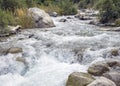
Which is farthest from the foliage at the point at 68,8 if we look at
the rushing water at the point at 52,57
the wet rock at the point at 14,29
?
the rushing water at the point at 52,57

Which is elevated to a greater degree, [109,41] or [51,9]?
[109,41]

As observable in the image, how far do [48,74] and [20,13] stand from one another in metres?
10.2

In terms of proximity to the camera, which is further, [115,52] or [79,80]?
[115,52]

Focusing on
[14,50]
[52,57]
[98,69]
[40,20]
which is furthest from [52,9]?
[98,69]

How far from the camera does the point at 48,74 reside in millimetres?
9031

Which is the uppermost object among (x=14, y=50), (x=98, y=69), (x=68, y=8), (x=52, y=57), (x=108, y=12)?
(x=98, y=69)

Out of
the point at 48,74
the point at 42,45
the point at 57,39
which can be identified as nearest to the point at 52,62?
the point at 48,74

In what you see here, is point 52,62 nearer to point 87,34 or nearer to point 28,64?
point 28,64

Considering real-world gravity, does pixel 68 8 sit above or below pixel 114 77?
below

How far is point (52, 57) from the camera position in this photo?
35.3ft

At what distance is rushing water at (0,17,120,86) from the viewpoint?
8922mm

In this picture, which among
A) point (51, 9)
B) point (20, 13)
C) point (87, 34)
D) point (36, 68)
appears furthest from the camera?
point (51, 9)

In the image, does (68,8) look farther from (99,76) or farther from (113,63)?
(99,76)

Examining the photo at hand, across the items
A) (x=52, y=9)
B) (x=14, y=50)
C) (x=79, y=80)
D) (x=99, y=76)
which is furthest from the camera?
(x=52, y=9)
